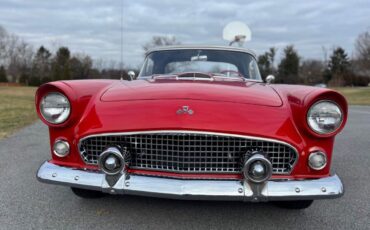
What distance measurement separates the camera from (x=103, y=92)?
298 cm

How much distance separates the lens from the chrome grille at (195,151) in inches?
99.0

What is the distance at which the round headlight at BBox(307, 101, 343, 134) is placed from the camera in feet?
8.65

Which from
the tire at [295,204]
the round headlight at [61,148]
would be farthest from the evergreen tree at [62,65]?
the tire at [295,204]

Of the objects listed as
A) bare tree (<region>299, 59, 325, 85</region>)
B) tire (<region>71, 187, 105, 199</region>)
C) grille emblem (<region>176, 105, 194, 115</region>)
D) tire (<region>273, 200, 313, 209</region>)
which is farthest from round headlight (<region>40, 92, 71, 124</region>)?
bare tree (<region>299, 59, 325, 85</region>)

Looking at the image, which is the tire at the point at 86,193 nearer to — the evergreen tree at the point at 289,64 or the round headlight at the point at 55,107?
the round headlight at the point at 55,107

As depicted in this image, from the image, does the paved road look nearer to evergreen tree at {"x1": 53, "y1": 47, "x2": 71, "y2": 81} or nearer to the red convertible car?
the red convertible car

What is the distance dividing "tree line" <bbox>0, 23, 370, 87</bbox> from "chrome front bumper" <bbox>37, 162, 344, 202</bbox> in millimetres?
35913

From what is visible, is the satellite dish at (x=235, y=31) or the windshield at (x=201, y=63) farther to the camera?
the satellite dish at (x=235, y=31)

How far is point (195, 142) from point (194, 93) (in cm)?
41

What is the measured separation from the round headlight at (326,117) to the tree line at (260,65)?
35.6 metres

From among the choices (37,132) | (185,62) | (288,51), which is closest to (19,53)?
(288,51)

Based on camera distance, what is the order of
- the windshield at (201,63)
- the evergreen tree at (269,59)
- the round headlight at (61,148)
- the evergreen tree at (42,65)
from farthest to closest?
the evergreen tree at (269,59)
the evergreen tree at (42,65)
the windshield at (201,63)
the round headlight at (61,148)

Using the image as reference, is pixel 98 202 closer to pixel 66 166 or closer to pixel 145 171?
pixel 66 166

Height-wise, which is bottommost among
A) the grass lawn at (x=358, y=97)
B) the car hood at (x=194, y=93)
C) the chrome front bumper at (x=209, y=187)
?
the grass lawn at (x=358, y=97)
